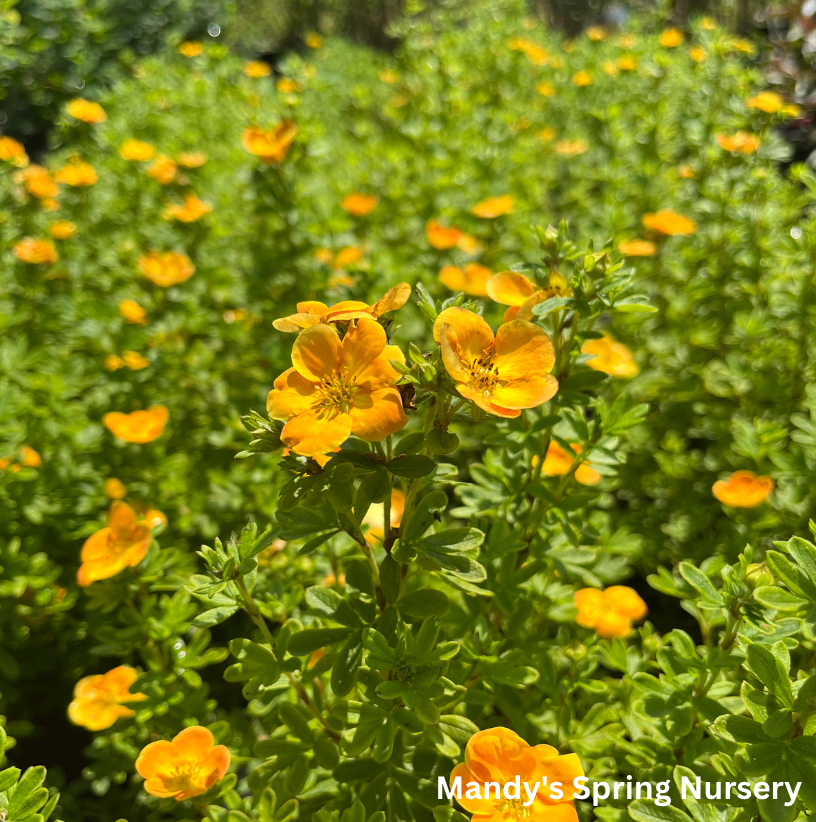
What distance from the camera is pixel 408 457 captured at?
39.7 inches

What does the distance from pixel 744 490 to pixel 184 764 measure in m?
1.66

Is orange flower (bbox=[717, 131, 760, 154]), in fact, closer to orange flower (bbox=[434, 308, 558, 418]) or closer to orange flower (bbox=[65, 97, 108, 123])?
orange flower (bbox=[434, 308, 558, 418])

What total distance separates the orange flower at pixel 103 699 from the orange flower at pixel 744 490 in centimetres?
168

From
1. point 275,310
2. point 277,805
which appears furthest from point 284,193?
point 277,805

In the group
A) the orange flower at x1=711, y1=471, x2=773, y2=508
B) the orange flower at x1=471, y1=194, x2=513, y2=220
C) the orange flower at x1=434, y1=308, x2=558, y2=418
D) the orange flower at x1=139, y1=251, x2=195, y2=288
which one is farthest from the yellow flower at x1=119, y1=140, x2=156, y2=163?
the orange flower at x1=711, y1=471, x2=773, y2=508

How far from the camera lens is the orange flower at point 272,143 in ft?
8.08

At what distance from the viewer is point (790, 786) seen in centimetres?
93

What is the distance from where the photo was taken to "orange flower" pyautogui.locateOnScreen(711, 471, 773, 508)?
1867 mm

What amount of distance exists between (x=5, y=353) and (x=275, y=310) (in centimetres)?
98

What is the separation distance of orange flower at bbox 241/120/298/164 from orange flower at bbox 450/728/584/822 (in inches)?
86.8

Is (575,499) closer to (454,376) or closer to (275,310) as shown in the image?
(454,376)

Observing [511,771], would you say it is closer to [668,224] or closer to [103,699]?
[103,699]

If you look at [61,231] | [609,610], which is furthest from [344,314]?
[61,231]

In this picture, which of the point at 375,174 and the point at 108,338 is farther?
the point at 375,174
